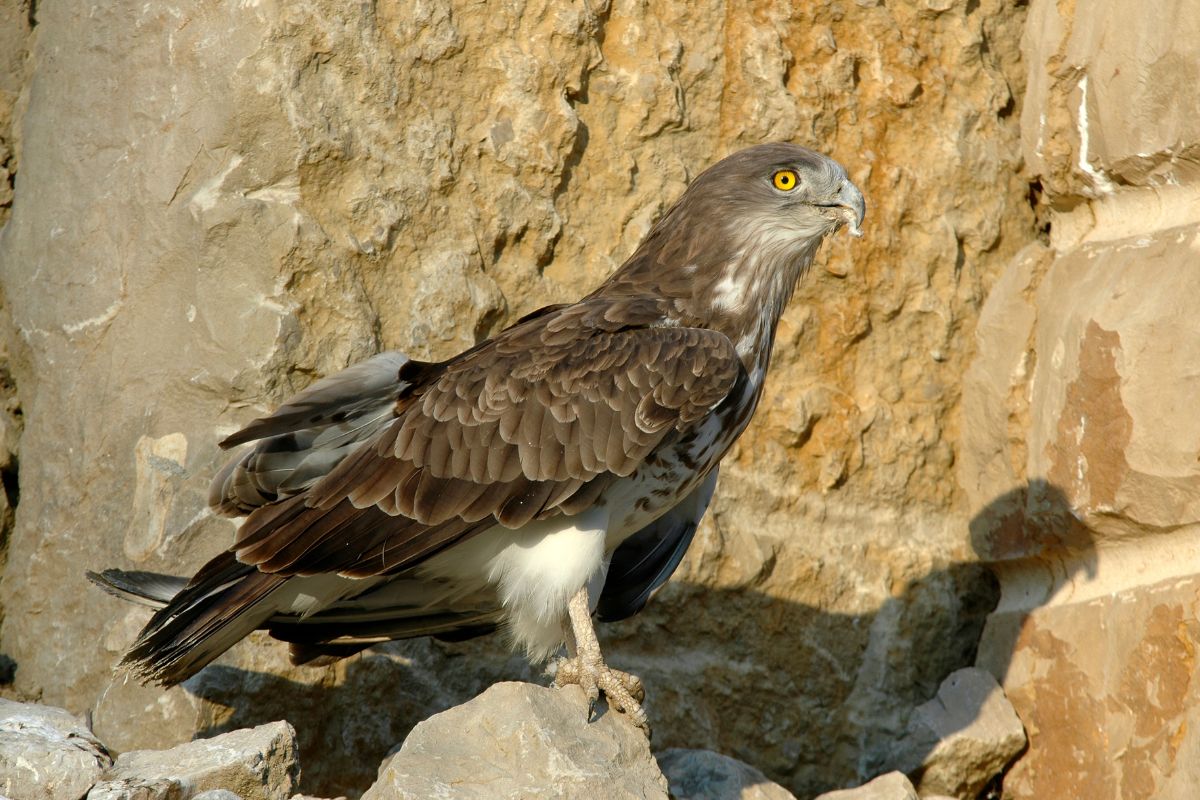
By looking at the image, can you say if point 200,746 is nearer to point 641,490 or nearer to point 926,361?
point 641,490

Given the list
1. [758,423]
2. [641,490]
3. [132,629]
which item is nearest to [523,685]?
[641,490]

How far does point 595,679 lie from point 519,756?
0.51 m

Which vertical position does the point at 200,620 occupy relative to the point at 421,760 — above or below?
above

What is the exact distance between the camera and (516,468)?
4.89m

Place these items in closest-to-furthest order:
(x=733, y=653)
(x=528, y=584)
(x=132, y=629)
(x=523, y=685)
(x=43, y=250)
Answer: (x=523, y=685) < (x=528, y=584) < (x=132, y=629) < (x=43, y=250) < (x=733, y=653)

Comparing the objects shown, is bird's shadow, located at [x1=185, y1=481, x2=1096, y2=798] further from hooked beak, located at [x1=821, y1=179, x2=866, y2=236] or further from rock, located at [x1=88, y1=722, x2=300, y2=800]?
hooked beak, located at [x1=821, y1=179, x2=866, y2=236]

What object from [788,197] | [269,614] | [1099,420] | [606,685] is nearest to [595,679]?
[606,685]

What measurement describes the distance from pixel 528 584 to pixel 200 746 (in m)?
1.18

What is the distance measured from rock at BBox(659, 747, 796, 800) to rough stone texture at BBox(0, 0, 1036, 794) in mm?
802

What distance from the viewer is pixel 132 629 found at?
5.53 meters

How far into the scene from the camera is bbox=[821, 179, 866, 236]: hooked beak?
550cm

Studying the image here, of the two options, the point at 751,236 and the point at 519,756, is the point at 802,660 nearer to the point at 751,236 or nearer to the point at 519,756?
the point at 751,236

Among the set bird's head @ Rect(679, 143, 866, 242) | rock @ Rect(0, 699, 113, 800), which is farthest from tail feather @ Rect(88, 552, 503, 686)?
bird's head @ Rect(679, 143, 866, 242)

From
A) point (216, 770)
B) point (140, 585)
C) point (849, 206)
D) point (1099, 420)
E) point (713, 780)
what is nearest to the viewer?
point (216, 770)
